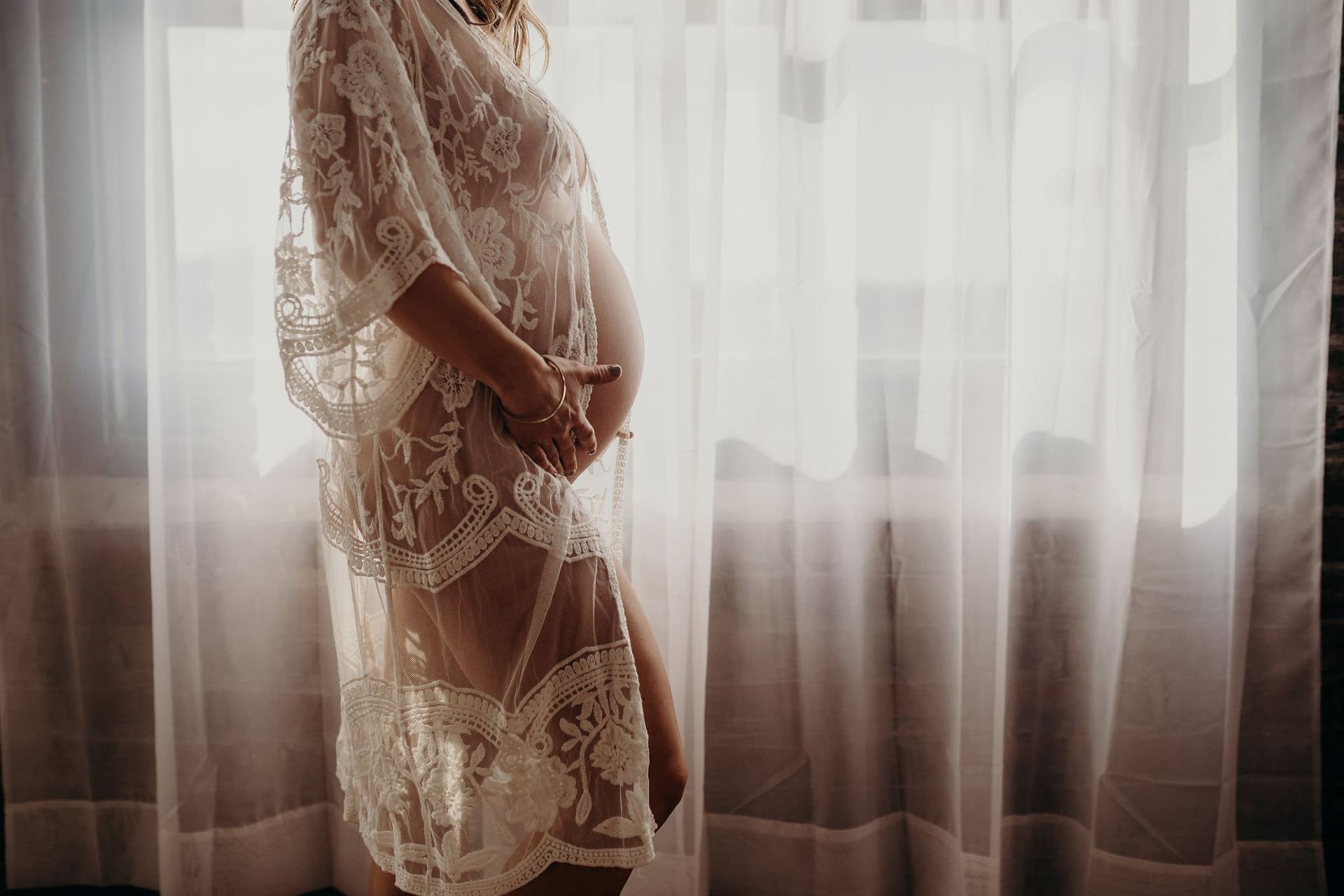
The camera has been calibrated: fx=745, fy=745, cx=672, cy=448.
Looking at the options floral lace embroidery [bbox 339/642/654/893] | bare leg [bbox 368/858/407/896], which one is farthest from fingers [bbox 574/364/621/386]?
bare leg [bbox 368/858/407/896]

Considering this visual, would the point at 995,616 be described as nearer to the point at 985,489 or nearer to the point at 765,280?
the point at 985,489

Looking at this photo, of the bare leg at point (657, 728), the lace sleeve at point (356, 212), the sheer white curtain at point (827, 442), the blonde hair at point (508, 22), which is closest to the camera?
the lace sleeve at point (356, 212)

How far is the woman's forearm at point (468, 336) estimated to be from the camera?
66 centimetres

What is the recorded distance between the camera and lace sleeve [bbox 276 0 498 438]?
2.15ft

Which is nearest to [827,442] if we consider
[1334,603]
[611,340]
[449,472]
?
[611,340]

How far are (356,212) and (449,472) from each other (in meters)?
0.24

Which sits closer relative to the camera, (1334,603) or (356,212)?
(356,212)

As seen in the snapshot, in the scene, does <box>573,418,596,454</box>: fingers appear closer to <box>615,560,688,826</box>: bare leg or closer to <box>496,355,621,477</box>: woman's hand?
<box>496,355,621,477</box>: woman's hand

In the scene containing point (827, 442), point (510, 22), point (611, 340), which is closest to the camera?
point (611, 340)

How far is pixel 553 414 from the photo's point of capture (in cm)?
71

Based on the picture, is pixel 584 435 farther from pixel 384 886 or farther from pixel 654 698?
pixel 384 886

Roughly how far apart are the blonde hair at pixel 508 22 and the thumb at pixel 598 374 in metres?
0.43

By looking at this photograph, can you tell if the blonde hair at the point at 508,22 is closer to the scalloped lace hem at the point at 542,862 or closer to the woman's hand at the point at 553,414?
the woman's hand at the point at 553,414

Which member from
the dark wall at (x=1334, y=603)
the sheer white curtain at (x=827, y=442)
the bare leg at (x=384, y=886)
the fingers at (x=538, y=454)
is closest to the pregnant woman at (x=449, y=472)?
the fingers at (x=538, y=454)
